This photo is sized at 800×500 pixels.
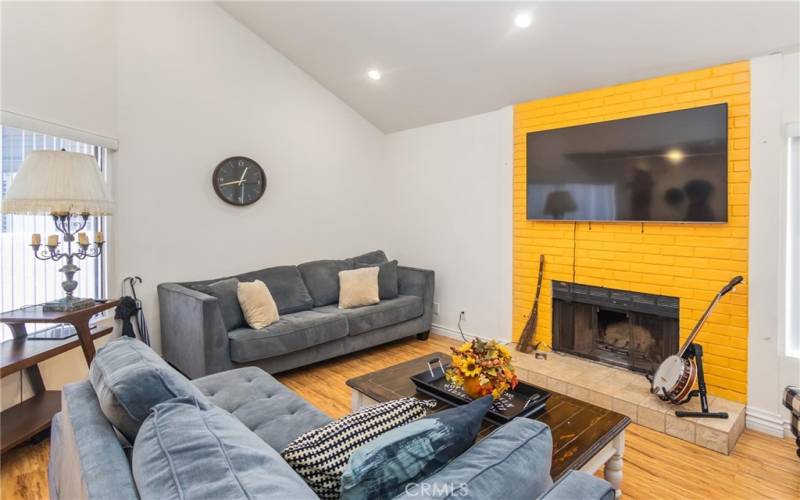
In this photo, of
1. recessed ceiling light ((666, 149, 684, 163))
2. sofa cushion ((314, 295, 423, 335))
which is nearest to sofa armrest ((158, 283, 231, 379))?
sofa cushion ((314, 295, 423, 335))

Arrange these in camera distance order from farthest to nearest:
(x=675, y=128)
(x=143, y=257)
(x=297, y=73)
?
(x=297, y=73) < (x=143, y=257) < (x=675, y=128)

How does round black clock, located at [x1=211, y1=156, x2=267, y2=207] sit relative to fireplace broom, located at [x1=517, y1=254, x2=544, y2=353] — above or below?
above

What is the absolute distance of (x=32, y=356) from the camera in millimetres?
2109

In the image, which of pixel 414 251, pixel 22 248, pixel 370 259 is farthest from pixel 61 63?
pixel 414 251

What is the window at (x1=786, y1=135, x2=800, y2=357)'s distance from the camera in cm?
251

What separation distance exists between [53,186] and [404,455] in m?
2.29

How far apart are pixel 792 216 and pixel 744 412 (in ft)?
4.05

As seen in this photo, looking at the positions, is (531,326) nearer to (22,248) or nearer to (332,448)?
(332,448)

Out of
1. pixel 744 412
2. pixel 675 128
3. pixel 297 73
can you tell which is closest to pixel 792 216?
pixel 675 128

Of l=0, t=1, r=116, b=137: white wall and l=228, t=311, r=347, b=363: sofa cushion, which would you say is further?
l=228, t=311, r=347, b=363: sofa cushion

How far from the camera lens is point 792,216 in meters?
2.53

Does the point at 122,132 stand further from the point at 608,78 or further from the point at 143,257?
the point at 608,78

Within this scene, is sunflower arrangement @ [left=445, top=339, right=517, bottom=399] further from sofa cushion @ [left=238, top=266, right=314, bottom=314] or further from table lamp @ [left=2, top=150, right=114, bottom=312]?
sofa cushion @ [left=238, top=266, right=314, bottom=314]

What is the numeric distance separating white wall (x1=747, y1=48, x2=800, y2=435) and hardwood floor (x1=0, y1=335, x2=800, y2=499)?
0.25 metres
